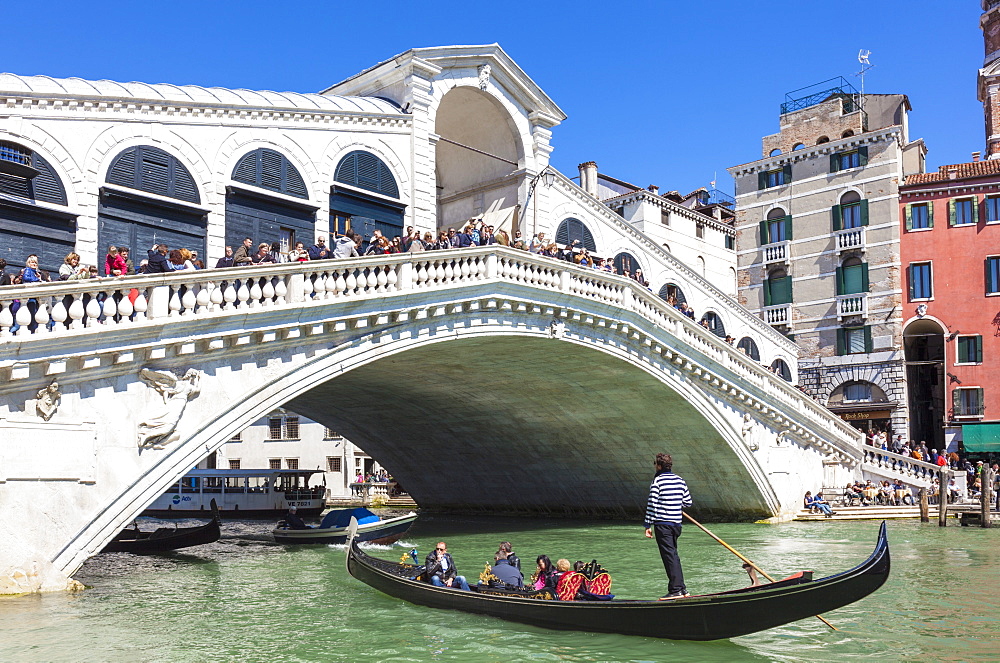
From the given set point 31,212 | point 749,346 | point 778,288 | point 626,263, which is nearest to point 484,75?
point 626,263

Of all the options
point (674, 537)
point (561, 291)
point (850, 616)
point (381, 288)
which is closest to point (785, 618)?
point (674, 537)

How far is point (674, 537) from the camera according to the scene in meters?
8.37

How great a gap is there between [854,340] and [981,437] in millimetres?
4468

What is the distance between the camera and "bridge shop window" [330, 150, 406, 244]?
54.1 feet

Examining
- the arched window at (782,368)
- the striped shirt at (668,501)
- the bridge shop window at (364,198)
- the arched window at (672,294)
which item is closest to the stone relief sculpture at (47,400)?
the striped shirt at (668,501)

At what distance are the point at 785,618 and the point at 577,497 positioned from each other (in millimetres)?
16833

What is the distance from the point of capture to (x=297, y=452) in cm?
3634

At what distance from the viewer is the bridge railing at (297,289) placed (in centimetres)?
998

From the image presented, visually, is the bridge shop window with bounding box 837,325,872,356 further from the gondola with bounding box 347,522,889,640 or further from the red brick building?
the gondola with bounding box 347,522,889,640

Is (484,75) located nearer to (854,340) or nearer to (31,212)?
(31,212)

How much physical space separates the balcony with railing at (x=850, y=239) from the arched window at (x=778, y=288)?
6.55 ft

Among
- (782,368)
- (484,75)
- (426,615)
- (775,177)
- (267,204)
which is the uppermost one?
(775,177)

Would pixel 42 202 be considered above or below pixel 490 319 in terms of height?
above

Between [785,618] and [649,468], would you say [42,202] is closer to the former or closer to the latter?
[785,618]
